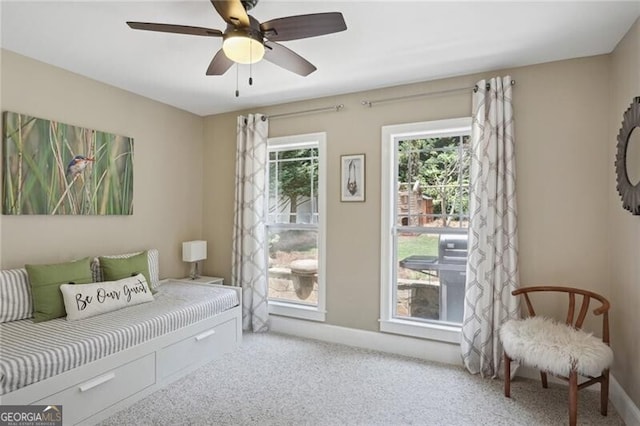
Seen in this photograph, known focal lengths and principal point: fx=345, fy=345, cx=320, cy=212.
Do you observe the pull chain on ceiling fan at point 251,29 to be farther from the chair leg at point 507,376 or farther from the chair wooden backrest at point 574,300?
the chair leg at point 507,376

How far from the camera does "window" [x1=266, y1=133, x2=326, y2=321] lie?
377 centimetres

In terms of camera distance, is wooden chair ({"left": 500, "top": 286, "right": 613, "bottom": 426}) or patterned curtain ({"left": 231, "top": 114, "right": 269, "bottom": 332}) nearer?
wooden chair ({"left": 500, "top": 286, "right": 613, "bottom": 426})

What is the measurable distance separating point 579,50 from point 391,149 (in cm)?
162

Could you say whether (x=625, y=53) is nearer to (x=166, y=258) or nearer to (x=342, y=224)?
(x=342, y=224)

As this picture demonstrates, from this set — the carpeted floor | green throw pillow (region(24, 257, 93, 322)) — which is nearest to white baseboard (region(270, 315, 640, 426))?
the carpeted floor

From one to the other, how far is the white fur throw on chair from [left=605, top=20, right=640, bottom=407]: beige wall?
0.24 meters

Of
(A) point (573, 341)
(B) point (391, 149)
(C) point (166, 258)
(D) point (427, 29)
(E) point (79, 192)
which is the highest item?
(D) point (427, 29)

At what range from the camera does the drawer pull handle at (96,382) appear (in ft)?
7.14

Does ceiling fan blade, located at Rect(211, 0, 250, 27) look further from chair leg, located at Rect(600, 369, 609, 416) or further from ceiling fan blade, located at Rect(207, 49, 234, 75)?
chair leg, located at Rect(600, 369, 609, 416)

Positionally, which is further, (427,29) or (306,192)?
(306,192)

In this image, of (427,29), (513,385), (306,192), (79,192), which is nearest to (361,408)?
(513,385)

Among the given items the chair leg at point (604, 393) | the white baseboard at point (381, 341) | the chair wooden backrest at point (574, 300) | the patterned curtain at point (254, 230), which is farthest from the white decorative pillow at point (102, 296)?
the chair leg at point (604, 393)

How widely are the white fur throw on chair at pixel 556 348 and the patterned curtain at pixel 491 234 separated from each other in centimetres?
37

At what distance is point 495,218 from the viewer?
2908 millimetres
